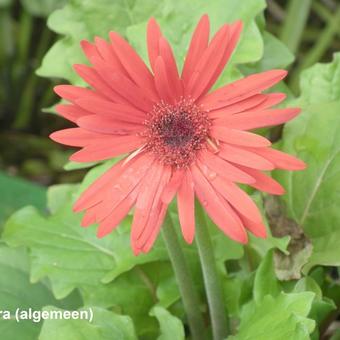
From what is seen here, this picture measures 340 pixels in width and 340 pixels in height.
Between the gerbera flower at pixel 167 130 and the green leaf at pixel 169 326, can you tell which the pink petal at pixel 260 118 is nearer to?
the gerbera flower at pixel 167 130

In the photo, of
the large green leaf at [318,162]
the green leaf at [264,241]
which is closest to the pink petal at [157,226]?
the green leaf at [264,241]

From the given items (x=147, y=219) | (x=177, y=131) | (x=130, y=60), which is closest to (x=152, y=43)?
(x=130, y=60)

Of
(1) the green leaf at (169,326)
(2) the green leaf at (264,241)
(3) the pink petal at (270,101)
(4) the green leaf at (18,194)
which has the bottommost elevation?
(1) the green leaf at (169,326)

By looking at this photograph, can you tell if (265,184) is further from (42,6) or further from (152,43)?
(42,6)

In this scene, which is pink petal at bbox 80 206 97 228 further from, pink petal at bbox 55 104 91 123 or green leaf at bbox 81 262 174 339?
green leaf at bbox 81 262 174 339

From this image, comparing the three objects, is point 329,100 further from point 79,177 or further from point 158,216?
point 79,177

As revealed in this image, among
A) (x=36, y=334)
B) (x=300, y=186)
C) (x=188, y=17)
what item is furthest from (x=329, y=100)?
(x=36, y=334)
